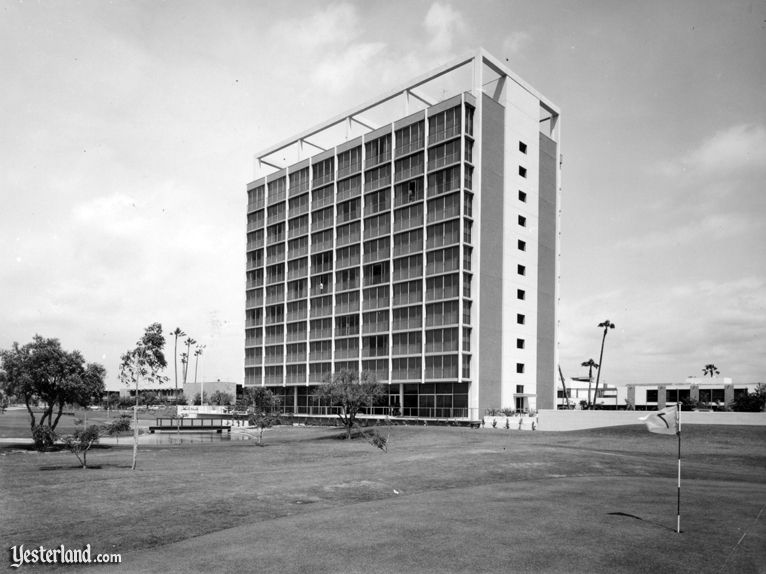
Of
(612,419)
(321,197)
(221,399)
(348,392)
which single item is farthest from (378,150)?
(221,399)

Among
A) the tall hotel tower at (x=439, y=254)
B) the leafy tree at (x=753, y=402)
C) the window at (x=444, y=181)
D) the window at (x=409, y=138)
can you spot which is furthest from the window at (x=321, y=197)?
the leafy tree at (x=753, y=402)

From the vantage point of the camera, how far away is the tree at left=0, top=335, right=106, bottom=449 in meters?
52.7

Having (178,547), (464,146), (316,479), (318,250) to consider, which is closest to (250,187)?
(318,250)

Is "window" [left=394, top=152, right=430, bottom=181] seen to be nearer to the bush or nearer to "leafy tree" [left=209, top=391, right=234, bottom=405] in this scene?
the bush

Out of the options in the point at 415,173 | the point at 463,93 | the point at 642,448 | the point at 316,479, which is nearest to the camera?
the point at 316,479

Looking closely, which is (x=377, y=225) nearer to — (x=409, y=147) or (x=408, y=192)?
(x=408, y=192)

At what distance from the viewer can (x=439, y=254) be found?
87.5 metres

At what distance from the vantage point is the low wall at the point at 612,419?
59.7 m

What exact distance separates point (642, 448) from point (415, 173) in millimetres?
51480

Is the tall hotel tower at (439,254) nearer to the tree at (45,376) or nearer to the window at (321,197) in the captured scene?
the window at (321,197)

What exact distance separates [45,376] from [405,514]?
4179 cm

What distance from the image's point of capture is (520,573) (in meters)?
15.5

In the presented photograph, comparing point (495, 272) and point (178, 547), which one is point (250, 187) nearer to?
point (495, 272)

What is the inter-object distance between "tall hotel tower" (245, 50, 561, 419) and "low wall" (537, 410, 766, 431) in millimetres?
11549
